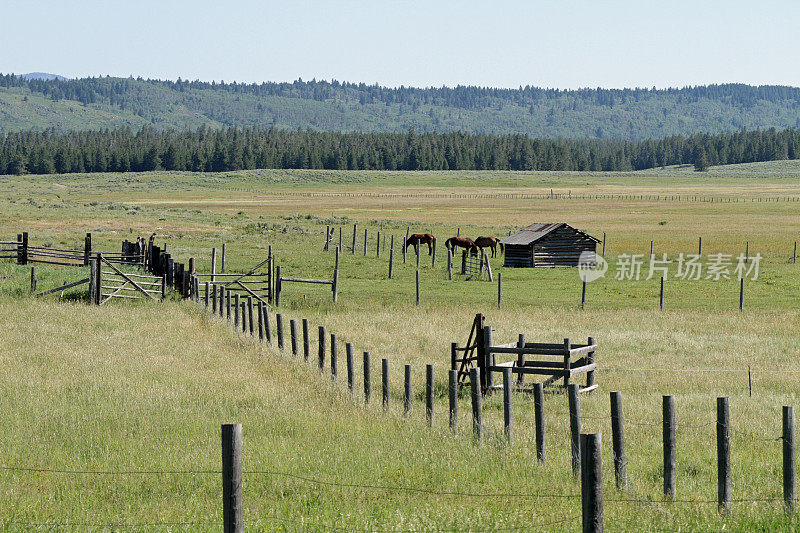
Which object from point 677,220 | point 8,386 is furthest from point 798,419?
point 677,220

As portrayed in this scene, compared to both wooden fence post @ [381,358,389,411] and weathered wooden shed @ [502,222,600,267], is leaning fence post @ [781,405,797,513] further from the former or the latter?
weathered wooden shed @ [502,222,600,267]

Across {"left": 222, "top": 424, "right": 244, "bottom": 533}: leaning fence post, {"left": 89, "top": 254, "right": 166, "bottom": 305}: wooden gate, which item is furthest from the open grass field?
{"left": 222, "top": 424, "right": 244, "bottom": 533}: leaning fence post

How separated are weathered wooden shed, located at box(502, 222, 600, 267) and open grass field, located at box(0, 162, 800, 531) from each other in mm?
3009

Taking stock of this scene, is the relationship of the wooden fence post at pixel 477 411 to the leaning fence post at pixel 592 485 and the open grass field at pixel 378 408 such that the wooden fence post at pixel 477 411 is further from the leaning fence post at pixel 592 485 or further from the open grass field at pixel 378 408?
the leaning fence post at pixel 592 485

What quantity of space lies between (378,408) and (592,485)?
7.51 meters

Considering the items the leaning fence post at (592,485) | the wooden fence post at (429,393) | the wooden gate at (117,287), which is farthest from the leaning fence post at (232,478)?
the wooden gate at (117,287)

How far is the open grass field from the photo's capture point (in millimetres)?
8750

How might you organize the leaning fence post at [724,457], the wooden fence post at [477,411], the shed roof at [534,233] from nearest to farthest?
1. the leaning fence post at [724,457]
2. the wooden fence post at [477,411]
3. the shed roof at [534,233]

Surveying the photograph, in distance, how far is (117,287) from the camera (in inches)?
1152

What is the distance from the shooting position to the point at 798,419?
1423 cm

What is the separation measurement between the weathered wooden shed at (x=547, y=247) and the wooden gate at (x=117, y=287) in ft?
65.7

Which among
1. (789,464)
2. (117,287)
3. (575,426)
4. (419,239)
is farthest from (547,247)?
(789,464)

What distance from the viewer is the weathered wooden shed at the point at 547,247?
46.5m

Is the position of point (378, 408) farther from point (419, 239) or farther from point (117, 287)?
point (419, 239)
